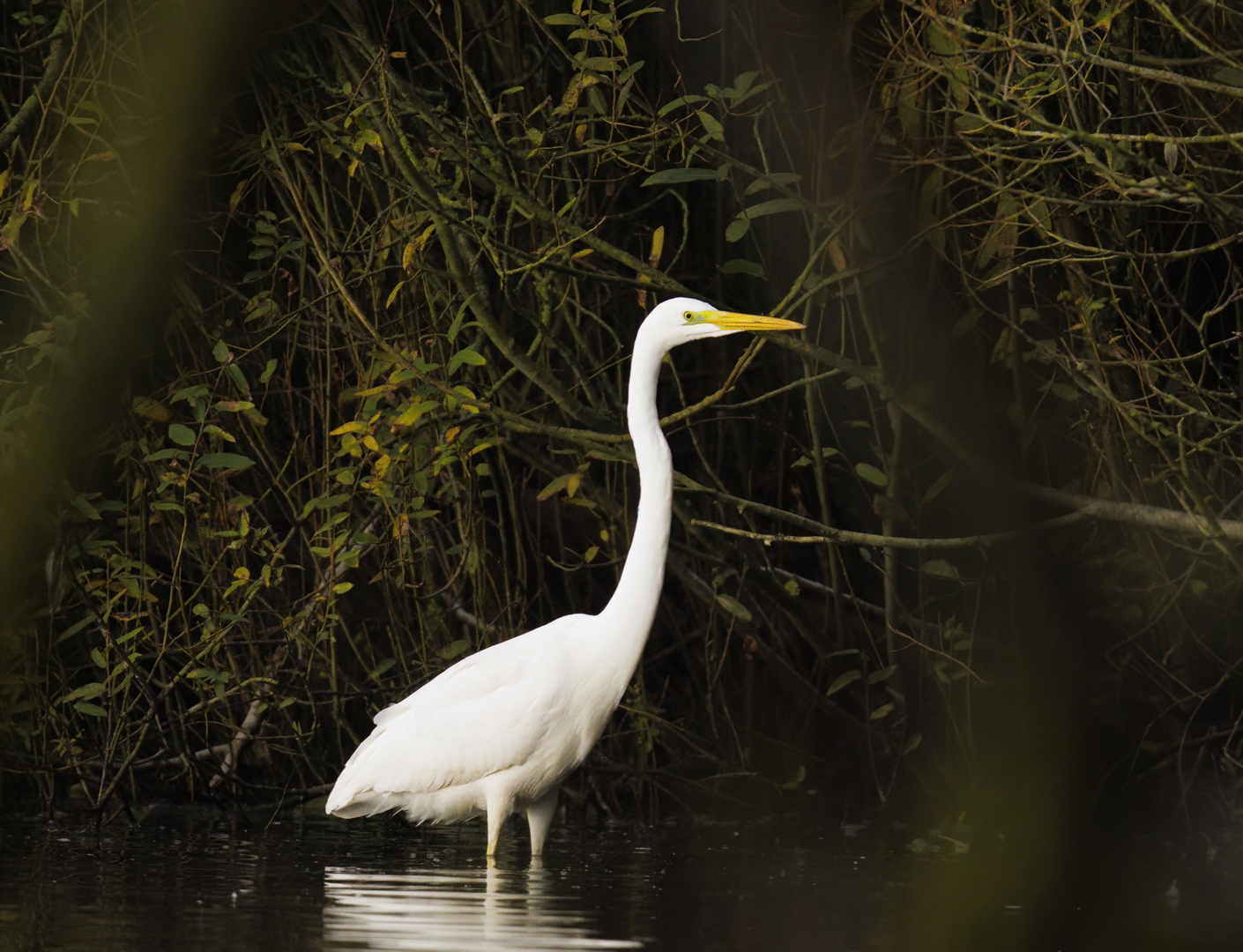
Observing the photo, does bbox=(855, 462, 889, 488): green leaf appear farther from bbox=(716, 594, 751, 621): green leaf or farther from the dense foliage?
bbox=(716, 594, 751, 621): green leaf

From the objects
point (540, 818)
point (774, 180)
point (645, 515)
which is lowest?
point (540, 818)

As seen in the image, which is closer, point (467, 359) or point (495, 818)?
point (495, 818)

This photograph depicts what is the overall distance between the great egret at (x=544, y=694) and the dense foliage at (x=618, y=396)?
25 centimetres

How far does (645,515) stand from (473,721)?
2.80 ft

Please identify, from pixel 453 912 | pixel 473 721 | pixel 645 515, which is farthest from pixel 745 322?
pixel 453 912

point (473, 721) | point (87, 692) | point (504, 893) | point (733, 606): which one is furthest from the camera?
point (733, 606)

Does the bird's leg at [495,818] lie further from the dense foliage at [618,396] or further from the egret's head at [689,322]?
the egret's head at [689,322]

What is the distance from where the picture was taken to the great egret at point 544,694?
15.1 ft

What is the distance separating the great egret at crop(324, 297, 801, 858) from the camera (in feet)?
15.1

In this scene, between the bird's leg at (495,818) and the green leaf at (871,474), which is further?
the green leaf at (871,474)

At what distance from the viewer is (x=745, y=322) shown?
14.8ft

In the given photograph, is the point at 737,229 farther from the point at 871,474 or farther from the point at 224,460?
the point at 224,460

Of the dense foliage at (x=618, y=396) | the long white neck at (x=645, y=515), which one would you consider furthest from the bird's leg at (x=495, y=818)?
the dense foliage at (x=618, y=396)

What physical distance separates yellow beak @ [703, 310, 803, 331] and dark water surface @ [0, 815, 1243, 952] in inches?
63.0
